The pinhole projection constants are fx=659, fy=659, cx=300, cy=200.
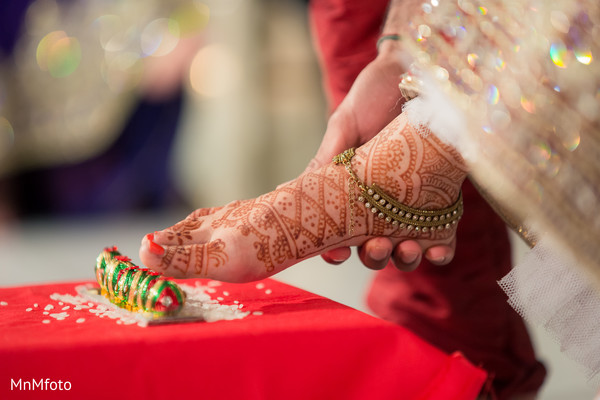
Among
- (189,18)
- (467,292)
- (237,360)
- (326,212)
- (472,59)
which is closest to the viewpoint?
(237,360)

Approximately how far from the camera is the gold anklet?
795 millimetres

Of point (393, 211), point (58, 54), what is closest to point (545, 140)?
point (393, 211)

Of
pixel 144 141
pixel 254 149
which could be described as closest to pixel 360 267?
pixel 254 149

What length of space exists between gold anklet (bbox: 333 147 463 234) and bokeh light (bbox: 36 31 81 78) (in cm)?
234

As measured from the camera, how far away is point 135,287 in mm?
655

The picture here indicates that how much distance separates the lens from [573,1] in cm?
61

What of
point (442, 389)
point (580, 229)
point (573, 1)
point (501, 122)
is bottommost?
point (442, 389)

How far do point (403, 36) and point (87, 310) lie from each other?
49cm

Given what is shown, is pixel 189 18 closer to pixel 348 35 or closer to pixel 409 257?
pixel 348 35

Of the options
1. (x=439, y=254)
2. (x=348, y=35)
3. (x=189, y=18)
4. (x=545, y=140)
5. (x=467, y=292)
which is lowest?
(x=467, y=292)

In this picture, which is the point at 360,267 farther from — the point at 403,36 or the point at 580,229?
the point at 580,229

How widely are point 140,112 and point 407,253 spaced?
2.46m

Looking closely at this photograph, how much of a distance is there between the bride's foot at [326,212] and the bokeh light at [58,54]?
2286 mm

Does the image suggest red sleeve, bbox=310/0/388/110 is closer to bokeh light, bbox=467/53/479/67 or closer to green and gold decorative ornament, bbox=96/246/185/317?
bokeh light, bbox=467/53/479/67
